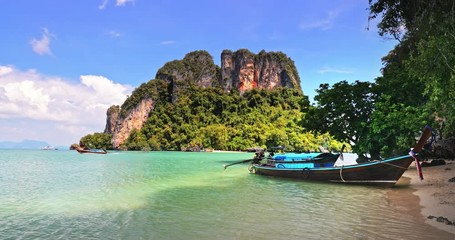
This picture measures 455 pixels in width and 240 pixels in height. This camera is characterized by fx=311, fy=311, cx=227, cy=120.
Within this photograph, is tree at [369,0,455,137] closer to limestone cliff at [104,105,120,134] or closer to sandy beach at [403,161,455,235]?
sandy beach at [403,161,455,235]

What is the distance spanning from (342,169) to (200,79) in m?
132

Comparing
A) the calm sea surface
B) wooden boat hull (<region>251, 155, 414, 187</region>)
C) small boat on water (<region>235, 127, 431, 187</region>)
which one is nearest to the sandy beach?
the calm sea surface

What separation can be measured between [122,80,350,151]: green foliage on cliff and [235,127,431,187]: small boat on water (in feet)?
185

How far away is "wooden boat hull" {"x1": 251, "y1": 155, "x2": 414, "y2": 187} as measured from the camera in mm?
15523

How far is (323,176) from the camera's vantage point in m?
19.4

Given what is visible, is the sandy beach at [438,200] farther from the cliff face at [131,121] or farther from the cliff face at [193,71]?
the cliff face at [193,71]

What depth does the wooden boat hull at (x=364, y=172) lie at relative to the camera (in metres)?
15.5

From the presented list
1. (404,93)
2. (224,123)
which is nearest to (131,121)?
(224,123)

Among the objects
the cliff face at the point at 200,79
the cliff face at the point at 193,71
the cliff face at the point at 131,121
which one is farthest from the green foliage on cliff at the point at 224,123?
the cliff face at the point at 193,71

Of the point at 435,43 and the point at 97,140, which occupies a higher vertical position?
the point at 97,140

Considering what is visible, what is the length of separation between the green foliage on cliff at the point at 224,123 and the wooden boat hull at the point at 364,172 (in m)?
59.4

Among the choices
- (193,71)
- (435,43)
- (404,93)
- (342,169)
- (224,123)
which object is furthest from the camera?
(193,71)

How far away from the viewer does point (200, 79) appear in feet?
482

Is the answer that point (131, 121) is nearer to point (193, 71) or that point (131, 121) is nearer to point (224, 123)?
point (224, 123)
